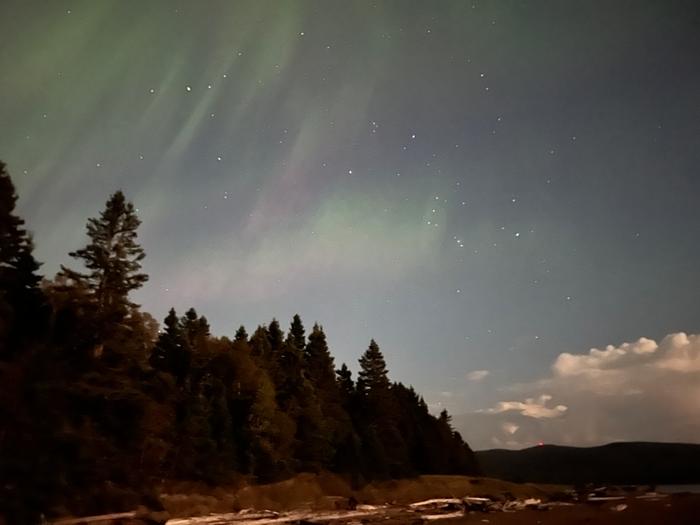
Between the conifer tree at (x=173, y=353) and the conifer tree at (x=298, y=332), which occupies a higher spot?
the conifer tree at (x=298, y=332)

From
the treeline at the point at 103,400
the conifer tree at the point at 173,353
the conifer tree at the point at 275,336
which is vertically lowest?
the treeline at the point at 103,400

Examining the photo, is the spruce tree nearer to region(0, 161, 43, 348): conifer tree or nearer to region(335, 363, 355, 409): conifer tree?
region(0, 161, 43, 348): conifer tree

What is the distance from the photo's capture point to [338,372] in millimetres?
97062

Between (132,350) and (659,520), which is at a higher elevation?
(132,350)

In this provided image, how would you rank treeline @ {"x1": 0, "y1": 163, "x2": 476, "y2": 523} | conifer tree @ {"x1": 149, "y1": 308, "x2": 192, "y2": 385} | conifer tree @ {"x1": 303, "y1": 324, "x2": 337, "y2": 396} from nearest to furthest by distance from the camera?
treeline @ {"x1": 0, "y1": 163, "x2": 476, "y2": 523} → conifer tree @ {"x1": 149, "y1": 308, "x2": 192, "y2": 385} → conifer tree @ {"x1": 303, "y1": 324, "x2": 337, "y2": 396}

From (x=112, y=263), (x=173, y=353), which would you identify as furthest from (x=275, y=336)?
(x=112, y=263)

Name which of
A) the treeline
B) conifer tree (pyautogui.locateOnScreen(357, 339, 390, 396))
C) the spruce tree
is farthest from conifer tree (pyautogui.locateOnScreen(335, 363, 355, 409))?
the spruce tree

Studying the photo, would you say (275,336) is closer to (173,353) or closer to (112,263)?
(173,353)

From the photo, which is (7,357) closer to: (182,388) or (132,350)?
(132,350)

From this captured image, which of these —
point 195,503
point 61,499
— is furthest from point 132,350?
point 195,503

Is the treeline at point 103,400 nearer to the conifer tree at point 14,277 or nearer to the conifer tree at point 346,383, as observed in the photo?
the conifer tree at point 14,277

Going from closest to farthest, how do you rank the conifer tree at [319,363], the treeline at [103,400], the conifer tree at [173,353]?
1. the treeline at [103,400]
2. the conifer tree at [173,353]
3. the conifer tree at [319,363]

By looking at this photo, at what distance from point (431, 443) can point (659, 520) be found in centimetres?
6358

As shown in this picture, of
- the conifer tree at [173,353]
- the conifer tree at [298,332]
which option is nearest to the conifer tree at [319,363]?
the conifer tree at [298,332]
